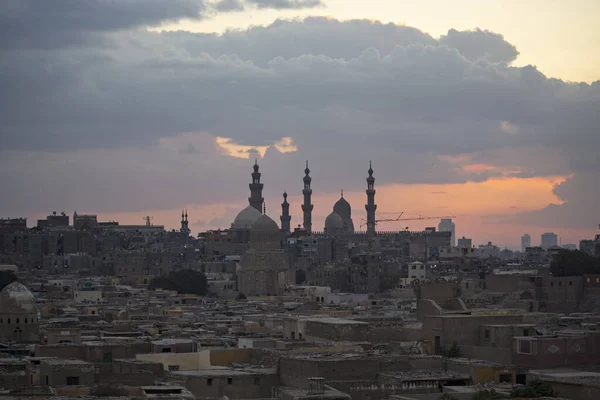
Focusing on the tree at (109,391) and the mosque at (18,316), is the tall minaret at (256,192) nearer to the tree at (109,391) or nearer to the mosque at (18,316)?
the mosque at (18,316)

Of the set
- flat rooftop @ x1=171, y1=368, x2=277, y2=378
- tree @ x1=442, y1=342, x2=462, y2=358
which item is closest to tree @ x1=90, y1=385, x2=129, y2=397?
flat rooftop @ x1=171, y1=368, x2=277, y2=378

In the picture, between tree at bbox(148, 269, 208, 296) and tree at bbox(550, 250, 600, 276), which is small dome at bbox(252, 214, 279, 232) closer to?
tree at bbox(148, 269, 208, 296)

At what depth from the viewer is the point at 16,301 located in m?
35.4

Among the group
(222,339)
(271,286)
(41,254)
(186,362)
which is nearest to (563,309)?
(222,339)

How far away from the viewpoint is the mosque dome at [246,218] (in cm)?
11356

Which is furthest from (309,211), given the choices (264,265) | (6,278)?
(6,278)

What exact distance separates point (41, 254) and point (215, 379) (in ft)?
266

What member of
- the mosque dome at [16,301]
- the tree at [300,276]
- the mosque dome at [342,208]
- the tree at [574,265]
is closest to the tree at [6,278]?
the tree at [574,265]

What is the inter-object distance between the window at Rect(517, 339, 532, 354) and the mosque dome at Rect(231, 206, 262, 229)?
87.0 metres

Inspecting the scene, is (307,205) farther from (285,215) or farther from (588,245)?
(588,245)

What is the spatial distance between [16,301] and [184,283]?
132 feet

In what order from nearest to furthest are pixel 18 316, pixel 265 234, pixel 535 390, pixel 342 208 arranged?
pixel 535 390, pixel 18 316, pixel 265 234, pixel 342 208

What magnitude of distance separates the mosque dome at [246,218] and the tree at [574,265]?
176 feet

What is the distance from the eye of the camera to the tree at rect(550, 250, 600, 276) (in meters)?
56.8
